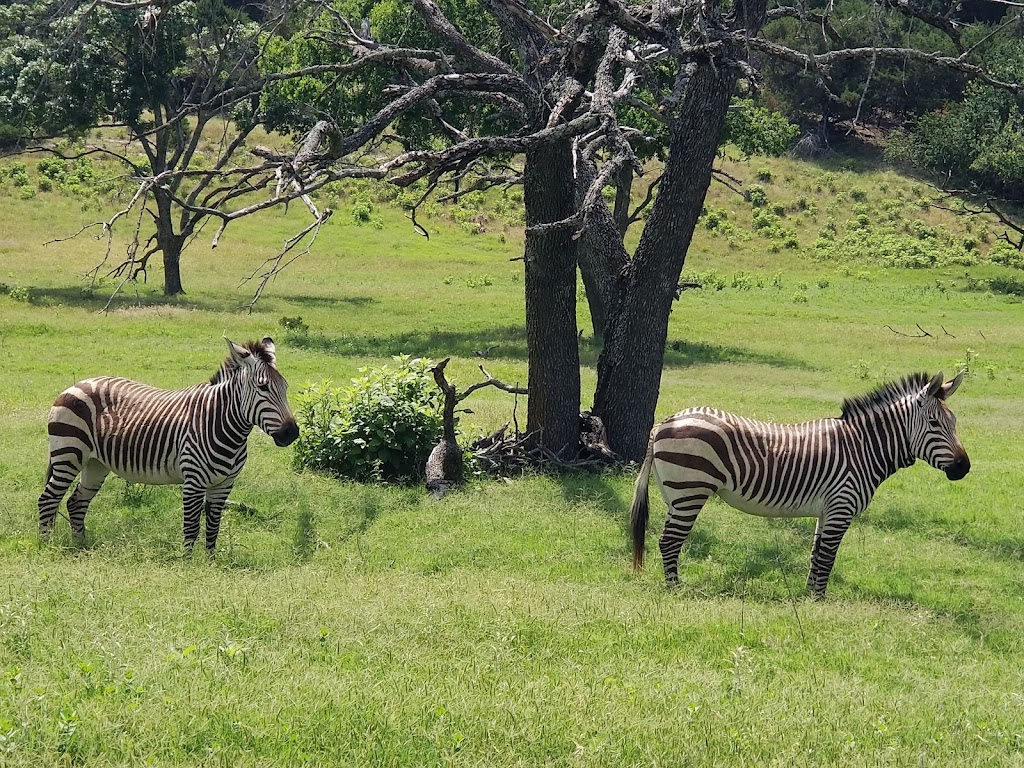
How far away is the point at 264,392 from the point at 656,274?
6031 millimetres

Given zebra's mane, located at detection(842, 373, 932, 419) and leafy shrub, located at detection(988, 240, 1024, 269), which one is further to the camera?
leafy shrub, located at detection(988, 240, 1024, 269)

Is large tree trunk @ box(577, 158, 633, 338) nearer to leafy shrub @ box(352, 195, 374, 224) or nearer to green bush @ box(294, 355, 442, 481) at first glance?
green bush @ box(294, 355, 442, 481)

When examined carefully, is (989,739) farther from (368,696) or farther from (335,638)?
(335,638)

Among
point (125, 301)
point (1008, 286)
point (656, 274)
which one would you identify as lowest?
point (125, 301)

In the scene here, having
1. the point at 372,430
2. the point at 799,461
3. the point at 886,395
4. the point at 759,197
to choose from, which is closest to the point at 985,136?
the point at 759,197

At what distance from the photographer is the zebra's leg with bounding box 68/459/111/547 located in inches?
442

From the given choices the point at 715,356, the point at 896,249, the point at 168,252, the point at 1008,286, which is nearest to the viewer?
the point at 715,356

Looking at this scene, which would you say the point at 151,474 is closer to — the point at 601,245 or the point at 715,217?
the point at 601,245

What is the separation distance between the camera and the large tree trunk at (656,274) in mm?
14305

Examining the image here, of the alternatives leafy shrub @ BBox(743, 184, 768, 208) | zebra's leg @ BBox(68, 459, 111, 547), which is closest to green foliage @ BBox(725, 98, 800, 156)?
zebra's leg @ BBox(68, 459, 111, 547)

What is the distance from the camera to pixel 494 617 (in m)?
8.21

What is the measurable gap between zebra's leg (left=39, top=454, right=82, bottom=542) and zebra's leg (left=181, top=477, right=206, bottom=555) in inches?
46.0

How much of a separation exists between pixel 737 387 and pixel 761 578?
13.2m

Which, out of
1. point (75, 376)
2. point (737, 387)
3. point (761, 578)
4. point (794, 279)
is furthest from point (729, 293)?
point (761, 578)
